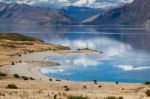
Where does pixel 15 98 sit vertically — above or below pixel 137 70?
above

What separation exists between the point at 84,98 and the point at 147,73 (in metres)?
49.4

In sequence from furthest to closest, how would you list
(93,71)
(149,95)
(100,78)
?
1. (93,71)
2. (100,78)
3. (149,95)

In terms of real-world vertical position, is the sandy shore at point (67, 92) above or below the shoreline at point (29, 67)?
above

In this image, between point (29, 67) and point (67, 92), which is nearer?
point (67, 92)

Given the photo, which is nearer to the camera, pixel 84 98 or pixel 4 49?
pixel 84 98

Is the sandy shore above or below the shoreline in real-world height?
above

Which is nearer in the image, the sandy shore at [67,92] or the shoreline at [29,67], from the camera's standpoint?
the sandy shore at [67,92]

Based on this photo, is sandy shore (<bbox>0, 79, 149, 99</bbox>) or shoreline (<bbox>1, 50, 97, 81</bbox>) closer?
sandy shore (<bbox>0, 79, 149, 99</bbox>)

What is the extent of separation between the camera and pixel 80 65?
277 feet

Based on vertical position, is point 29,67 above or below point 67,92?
below

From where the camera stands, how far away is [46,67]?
80.6 m

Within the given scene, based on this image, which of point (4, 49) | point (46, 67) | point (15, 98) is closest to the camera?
point (15, 98)

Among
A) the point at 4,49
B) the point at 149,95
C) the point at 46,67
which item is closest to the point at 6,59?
the point at 46,67

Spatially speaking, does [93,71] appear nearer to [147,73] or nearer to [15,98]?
[147,73]
